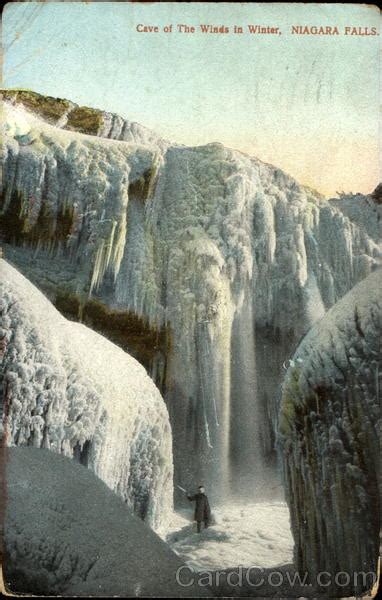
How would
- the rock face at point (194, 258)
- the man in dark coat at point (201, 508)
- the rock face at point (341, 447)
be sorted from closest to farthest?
1. the rock face at point (341, 447)
2. the man in dark coat at point (201, 508)
3. the rock face at point (194, 258)

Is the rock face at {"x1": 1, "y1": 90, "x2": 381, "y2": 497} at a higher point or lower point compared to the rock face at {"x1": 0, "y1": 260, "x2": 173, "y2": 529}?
higher

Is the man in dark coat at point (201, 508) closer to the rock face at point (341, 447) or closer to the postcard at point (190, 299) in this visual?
the postcard at point (190, 299)

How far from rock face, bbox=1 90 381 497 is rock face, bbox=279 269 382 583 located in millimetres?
447

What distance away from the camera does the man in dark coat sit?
5922 millimetres

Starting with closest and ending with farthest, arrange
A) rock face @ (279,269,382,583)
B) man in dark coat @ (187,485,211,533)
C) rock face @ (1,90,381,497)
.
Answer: rock face @ (279,269,382,583), man in dark coat @ (187,485,211,533), rock face @ (1,90,381,497)

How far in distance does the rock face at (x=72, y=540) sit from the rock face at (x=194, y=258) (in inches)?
27.9

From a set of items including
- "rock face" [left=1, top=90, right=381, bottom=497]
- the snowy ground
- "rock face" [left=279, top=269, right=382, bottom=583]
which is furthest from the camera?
"rock face" [left=1, top=90, right=381, bottom=497]

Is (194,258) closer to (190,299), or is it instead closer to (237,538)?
(190,299)

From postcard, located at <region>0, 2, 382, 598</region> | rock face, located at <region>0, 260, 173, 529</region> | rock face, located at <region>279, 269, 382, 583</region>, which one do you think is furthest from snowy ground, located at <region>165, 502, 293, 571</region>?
rock face, located at <region>0, 260, 173, 529</region>

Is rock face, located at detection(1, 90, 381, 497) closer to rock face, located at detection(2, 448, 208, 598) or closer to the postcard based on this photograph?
the postcard

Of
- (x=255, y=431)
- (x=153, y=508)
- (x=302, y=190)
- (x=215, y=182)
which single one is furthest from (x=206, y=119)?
(x=153, y=508)

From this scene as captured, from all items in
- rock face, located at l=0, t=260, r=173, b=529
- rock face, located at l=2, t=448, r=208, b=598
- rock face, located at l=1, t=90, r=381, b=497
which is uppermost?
rock face, located at l=1, t=90, r=381, b=497

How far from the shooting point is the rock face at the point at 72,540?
552 cm

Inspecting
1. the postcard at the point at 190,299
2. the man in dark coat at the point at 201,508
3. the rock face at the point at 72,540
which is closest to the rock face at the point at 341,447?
the postcard at the point at 190,299
